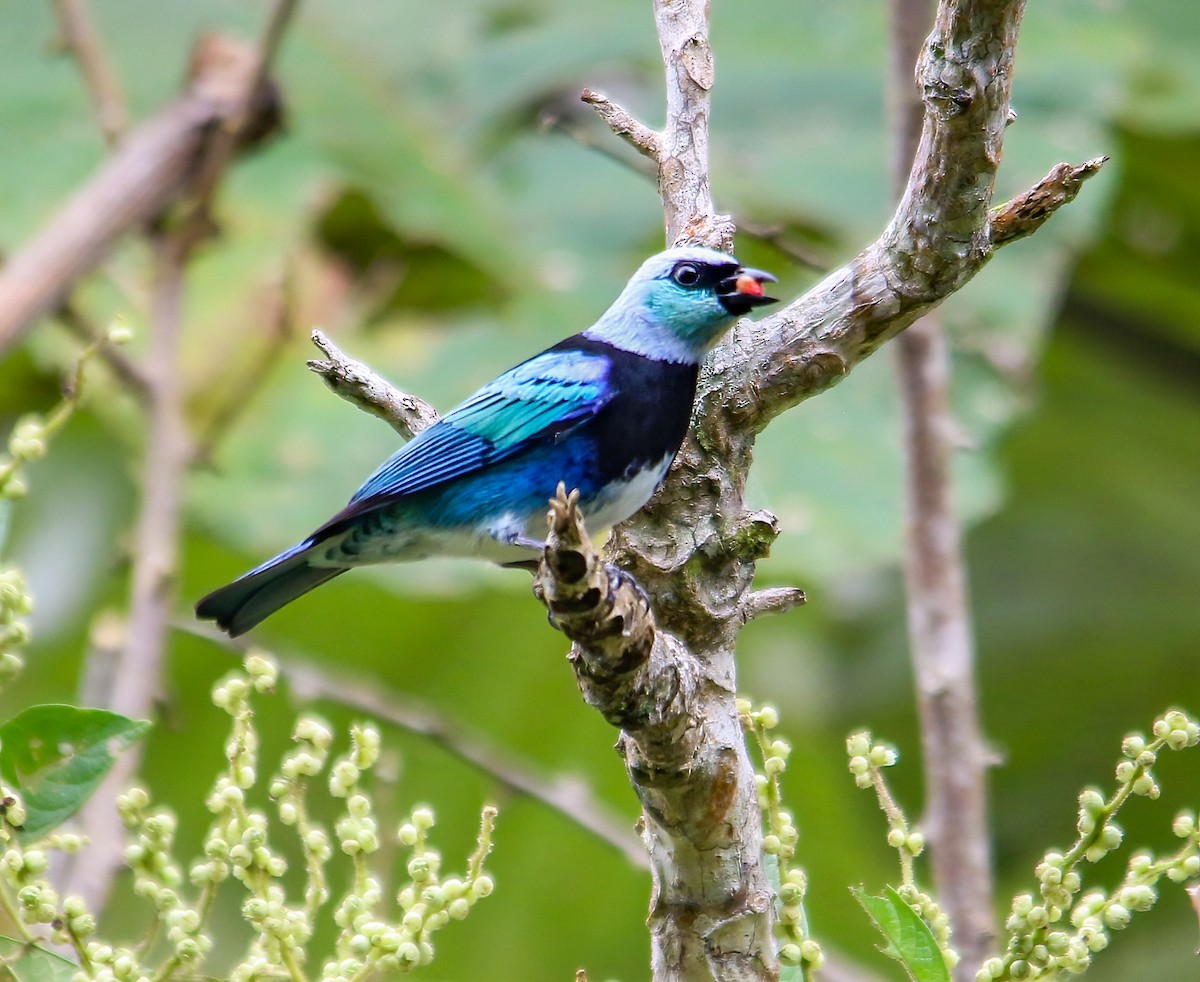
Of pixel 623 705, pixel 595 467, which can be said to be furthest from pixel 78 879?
pixel 623 705

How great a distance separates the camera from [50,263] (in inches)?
147

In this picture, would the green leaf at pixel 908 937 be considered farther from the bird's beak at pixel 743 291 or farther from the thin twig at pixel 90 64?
the thin twig at pixel 90 64

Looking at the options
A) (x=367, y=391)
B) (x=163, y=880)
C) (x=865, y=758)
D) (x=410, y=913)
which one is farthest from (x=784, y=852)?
(x=367, y=391)

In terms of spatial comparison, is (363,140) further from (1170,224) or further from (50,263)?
(1170,224)

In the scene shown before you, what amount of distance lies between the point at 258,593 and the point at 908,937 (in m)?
1.78

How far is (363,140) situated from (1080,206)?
2632 millimetres

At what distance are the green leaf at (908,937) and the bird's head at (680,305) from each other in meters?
1.35

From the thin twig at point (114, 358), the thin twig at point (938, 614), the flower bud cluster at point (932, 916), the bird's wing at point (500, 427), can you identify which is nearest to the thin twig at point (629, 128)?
the bird's wing at point (500, 427)

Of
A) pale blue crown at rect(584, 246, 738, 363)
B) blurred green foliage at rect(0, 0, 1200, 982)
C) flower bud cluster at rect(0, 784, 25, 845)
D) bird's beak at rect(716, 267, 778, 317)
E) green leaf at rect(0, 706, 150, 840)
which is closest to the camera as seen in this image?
flower bud cluster at rect(0, 784, 25, 845)

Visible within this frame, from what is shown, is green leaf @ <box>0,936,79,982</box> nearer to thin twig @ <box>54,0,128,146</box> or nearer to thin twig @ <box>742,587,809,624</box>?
thin twig @ <box>742,587,809,624</box>

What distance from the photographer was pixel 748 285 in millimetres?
3008

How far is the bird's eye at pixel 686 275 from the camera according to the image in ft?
9.43

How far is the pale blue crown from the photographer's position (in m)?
3.09

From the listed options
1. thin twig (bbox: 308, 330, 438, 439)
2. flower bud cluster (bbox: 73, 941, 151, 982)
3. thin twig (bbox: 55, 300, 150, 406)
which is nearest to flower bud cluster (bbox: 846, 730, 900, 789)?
flower bud cluster (bbox: 73, 941, 151, 982)
